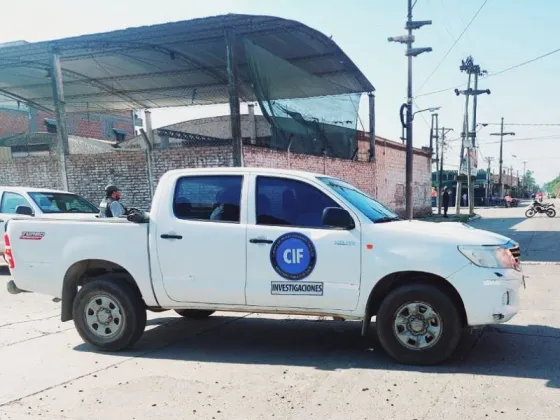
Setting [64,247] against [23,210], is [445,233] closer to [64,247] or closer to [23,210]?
[64,247]

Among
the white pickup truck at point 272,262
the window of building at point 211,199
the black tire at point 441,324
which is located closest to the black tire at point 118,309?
the white pickup truck at point 272,262

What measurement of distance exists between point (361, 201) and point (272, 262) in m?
1.20

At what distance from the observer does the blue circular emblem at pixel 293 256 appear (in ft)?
15.7

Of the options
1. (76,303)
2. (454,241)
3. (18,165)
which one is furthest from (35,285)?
(18,165)

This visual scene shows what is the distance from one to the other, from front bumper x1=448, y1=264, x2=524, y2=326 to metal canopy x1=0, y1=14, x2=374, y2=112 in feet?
30.5

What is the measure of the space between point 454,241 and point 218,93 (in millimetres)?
17847

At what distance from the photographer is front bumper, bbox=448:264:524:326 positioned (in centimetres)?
448

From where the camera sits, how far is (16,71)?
18.1 metres

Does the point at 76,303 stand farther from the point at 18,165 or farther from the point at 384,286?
the point at 18,165

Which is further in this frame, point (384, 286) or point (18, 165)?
point (18, 165)

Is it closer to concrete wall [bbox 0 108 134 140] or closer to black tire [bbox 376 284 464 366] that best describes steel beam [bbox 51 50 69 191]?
black tire [bbox 376 284 464 366]

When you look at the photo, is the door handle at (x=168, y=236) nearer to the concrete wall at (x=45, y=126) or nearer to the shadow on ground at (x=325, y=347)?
the shadow on ground at (x=325, y=347)

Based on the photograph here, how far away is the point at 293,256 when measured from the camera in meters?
4.84

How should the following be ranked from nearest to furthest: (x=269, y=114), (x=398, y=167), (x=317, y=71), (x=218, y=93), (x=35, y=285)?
(x=35, y=285), (x=269, y=114), (x=317, y=71), (x=218, y=93), (x=398, y=167)
